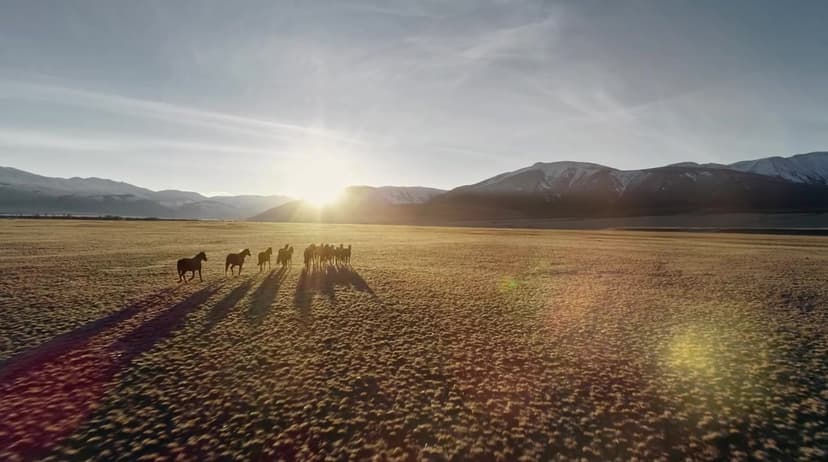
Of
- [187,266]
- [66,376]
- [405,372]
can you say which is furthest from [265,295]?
[405,372]

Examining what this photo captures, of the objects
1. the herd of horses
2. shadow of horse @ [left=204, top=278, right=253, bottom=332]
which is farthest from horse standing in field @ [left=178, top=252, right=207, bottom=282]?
shadow of horse @ [left=204, top=278, right=253, bottom=332]

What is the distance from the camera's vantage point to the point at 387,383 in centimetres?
906

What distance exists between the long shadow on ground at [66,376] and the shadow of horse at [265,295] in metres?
2.64

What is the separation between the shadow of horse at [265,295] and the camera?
47.7ft

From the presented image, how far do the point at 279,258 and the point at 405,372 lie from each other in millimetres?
18949

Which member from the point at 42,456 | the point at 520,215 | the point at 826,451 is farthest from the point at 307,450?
the point at 520,215

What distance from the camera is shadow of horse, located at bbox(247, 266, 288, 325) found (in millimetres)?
14539

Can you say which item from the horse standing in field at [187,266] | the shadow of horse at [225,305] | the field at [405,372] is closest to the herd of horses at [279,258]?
the horse standing in field at [187,266]

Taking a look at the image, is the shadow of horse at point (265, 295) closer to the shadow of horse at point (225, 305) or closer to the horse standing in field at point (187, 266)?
the shadow of horse at point (225, 305)

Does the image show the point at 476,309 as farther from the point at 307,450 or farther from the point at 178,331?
the point at 178,331

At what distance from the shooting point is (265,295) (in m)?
17.9

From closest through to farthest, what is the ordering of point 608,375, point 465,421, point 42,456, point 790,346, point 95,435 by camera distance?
1. point 42,456
2. point 95,435
3. point 465,421
4. point 608,375
5. point 790,346

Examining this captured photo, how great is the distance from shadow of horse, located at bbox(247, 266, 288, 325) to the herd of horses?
142cm

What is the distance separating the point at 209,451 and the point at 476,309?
1178cm
